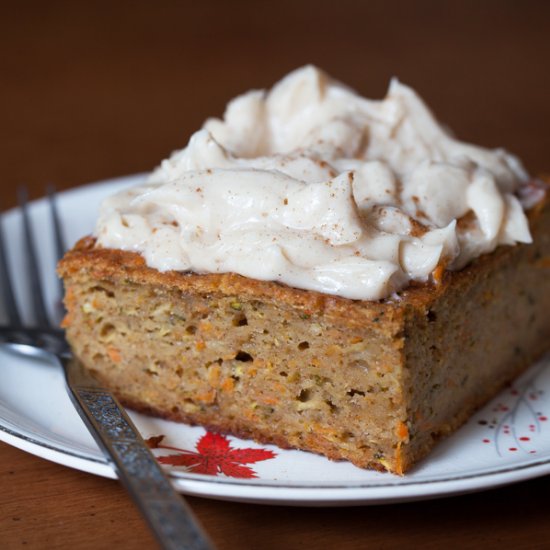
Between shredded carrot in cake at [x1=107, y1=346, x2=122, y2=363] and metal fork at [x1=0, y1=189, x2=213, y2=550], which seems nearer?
metal fork at [x1=0, y1=189, x2=213, y2=550]

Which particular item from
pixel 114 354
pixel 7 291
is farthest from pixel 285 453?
pixel 7 291

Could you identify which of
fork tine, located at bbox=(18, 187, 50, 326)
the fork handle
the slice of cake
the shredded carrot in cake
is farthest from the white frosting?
fork tine, located at bbox=(18, 187, 50, 326)

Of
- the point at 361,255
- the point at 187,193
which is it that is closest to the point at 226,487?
the point at 361,255

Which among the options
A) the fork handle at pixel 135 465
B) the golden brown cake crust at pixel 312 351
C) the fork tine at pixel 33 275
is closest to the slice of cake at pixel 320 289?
the golden brown cake crust at pixel 312 351

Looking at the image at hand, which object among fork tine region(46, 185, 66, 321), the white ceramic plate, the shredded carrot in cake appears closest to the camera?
the white ceramic plate

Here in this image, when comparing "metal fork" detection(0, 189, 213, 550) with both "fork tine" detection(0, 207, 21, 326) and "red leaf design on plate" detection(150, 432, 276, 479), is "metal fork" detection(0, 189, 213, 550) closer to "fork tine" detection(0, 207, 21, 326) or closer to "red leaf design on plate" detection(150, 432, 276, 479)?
"fork tine" detection(0, 207, 21, 326)

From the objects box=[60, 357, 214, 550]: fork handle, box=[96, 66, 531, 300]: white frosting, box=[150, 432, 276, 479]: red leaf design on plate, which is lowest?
box=[150, 432, 276, 479]: red leaf design on plate

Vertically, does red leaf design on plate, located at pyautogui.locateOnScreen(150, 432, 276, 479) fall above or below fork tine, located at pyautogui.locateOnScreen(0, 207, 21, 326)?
below

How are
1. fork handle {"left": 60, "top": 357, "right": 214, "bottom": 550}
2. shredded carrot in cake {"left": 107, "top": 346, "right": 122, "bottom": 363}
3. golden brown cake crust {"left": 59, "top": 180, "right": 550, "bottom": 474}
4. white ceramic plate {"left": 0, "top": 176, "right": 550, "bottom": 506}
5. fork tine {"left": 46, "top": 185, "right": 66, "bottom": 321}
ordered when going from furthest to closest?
fork tine {"left": 46, "top": 185, "right": 66, "bottom": 321}, shredded carrot in cake {"left": 107, "top": 346, "right": 122, "bottom": 363}, golden brown cake crust {"left": 59, "top": 180, "right": 550, "bottom": 474}, white ceramic plate {"left": 0, "top": 176, "right": 550, "bottom": 506}, fork handle {"left": 60, "top": 357, "right": 214, "bottom": 550}
